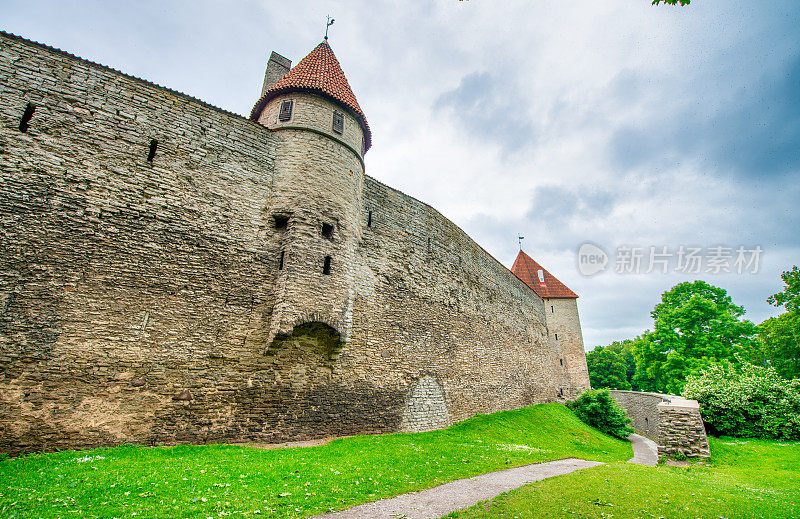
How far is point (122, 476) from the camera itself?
17.0ft

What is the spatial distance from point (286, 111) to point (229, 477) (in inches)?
396

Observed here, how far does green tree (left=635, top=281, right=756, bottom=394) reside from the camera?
22.2 meters

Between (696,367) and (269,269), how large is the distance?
1038 inches

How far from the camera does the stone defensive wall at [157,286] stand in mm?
6863

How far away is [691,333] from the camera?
23.3m

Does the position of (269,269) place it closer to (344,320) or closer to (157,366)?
(344,320)

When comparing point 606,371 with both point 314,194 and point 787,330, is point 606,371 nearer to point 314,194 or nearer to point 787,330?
point 787,330

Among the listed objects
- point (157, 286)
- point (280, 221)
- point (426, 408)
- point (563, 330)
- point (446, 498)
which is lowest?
point (446, 498)

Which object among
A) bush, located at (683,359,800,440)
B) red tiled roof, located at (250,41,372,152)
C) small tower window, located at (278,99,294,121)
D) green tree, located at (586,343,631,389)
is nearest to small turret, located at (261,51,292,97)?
red tiled roof, located at (250,41,372,152)

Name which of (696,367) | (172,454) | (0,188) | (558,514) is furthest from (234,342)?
(696,367)

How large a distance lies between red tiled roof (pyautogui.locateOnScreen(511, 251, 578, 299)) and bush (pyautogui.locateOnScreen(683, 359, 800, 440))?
16.5m

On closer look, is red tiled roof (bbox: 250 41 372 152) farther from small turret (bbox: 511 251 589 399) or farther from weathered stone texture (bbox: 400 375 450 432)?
small turret (bbox: 511 251 589 399)

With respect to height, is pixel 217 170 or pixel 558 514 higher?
pixel 217 170

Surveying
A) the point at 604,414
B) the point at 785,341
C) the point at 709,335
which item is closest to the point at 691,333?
the point at 709,335
